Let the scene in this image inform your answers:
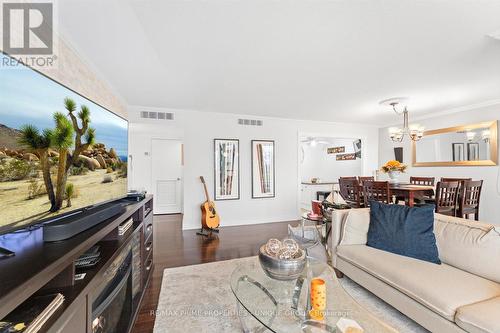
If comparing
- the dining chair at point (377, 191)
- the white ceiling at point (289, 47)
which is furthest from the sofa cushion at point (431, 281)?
the white ceiling at point (289, 47)

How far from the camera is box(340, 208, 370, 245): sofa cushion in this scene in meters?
2.28

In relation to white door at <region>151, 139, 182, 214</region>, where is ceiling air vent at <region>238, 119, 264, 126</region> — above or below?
above

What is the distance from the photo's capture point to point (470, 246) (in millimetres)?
1692

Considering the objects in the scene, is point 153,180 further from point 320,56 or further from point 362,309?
point 362,309

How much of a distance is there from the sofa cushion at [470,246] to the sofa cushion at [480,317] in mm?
374

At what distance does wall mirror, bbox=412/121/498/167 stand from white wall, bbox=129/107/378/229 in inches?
57.0

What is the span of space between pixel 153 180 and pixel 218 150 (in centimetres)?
240

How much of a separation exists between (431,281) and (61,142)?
2483mm

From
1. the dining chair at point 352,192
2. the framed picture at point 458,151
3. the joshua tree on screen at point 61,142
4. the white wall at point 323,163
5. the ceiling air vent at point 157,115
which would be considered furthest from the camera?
the white wall at point 323,163

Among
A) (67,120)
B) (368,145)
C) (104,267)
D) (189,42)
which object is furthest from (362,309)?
(368,145)

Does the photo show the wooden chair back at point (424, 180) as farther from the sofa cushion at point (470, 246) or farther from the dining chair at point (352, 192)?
the sofa cushion at point (470, 246)

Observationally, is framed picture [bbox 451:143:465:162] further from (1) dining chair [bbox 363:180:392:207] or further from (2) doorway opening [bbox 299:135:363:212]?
(1) dining chair [bbox 363:180:392:207]

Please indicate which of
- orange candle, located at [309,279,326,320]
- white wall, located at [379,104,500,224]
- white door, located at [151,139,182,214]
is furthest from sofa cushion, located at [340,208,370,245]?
white door, located at [151,139,182,214]

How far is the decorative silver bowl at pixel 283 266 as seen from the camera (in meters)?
1.46
